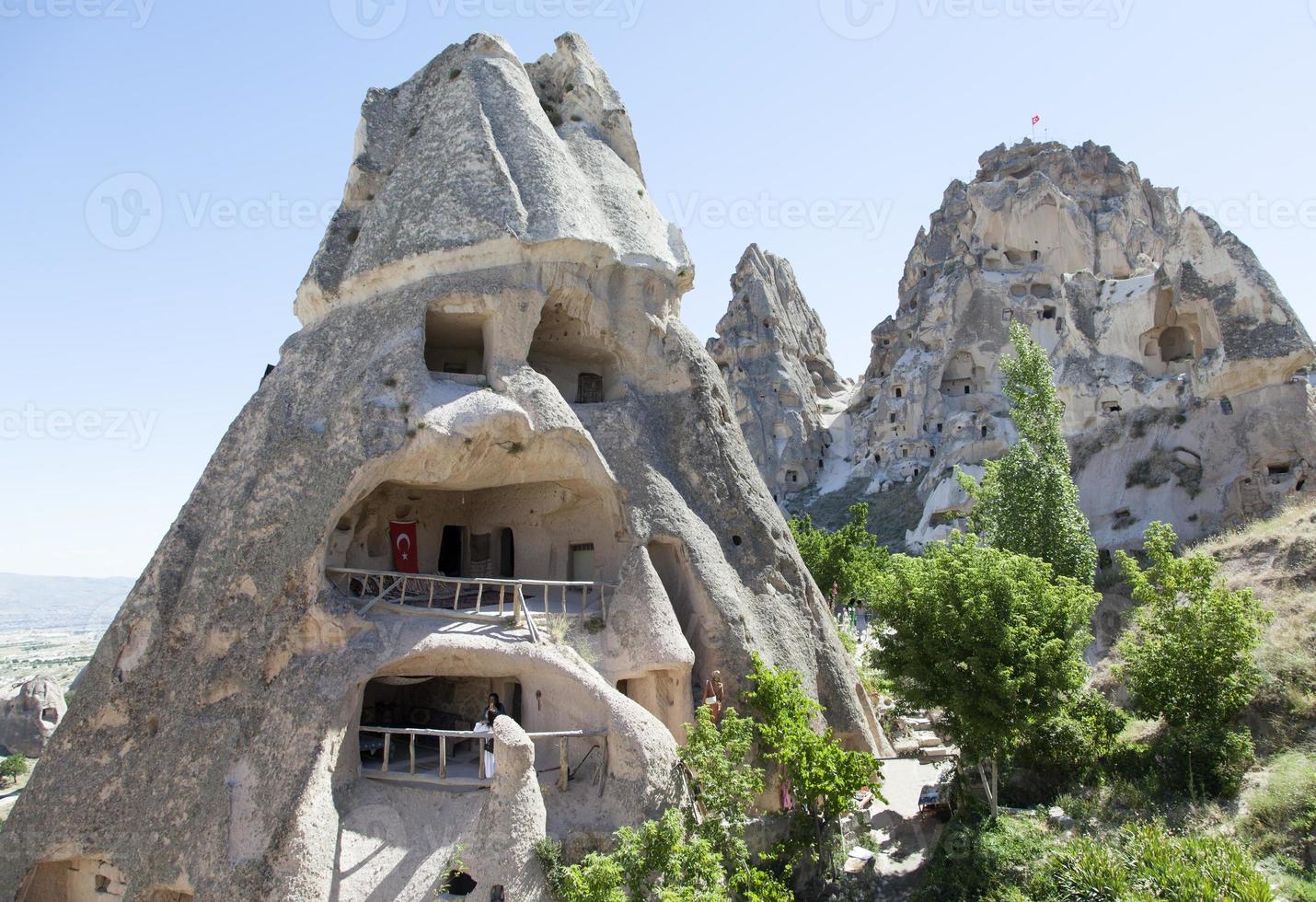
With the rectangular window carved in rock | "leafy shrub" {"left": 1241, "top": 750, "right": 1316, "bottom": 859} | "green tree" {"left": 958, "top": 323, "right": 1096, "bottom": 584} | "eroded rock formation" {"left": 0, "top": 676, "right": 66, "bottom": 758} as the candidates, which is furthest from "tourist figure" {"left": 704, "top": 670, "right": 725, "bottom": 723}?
"eroded rock formation" {"left": 0, "top": 676, "right": 66, "bottom": 758}

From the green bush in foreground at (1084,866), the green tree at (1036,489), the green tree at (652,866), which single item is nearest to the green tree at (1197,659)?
the green bush in foreground at (1084,866)

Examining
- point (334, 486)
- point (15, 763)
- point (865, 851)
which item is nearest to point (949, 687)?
point (865, 851)

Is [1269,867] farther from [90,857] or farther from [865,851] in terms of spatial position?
[90,857]

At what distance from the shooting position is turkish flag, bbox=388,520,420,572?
1817cm

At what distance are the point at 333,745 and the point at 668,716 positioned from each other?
5331mm

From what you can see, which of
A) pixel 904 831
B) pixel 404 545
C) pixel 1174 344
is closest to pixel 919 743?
pixel 904 831

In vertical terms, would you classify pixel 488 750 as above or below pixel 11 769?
above

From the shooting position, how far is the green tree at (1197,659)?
1433 centimetres

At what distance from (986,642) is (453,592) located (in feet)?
31.7

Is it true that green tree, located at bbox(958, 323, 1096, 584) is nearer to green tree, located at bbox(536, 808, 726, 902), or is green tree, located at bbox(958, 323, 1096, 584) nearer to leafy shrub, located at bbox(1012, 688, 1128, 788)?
leafy shrub, located at bbox(1012, 688, 1128, 788)

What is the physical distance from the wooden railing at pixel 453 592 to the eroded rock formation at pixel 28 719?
33.1 metres

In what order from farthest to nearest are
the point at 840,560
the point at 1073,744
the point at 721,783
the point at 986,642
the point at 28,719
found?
1. the point at 28,719
2. the point at 840,560
3. the point at 1073,744
4. the point at 986,642
5. the point at 721,783

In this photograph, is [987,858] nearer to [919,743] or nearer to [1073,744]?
[1073,744]

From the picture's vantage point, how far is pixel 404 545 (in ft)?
60.1
